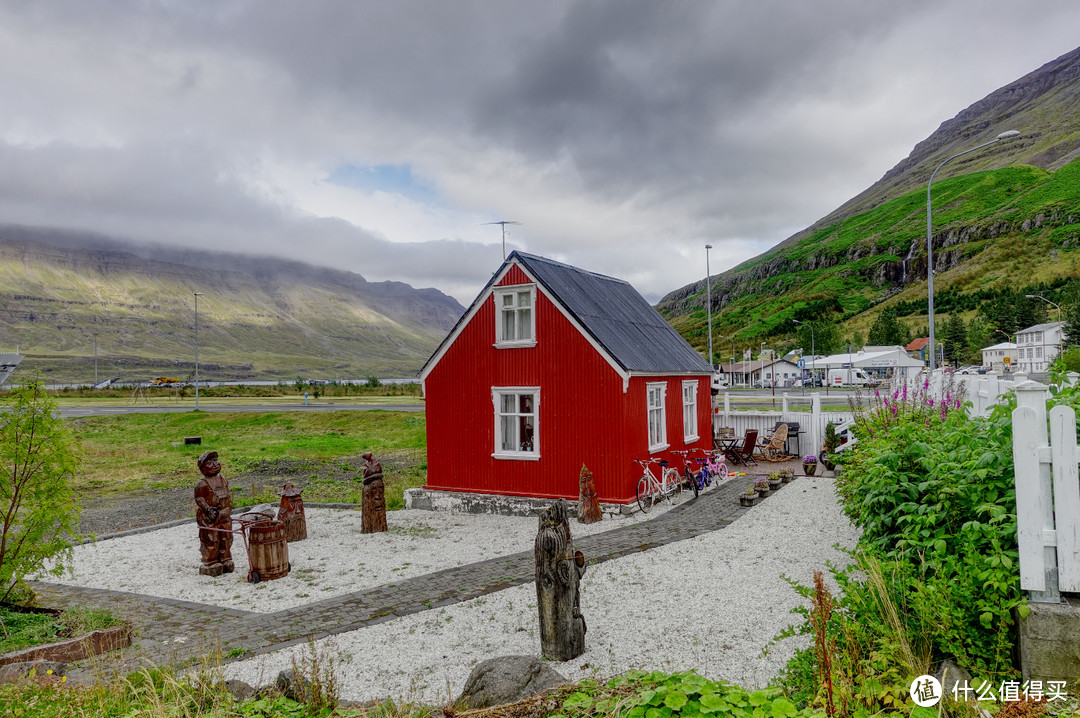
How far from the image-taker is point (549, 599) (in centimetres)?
649

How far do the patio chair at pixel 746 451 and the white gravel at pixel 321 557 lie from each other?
699 centimetres

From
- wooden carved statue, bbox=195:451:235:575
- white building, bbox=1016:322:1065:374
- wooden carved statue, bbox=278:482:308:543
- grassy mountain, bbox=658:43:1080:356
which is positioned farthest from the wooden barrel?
grassy mountain, bbox=658:43:1080:356

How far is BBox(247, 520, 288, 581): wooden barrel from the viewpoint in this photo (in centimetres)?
986

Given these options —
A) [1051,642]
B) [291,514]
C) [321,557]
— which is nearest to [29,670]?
[321,557]

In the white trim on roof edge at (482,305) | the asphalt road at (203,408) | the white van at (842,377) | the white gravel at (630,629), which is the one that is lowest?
the white gravel at (630,629)

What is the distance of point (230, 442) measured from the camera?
3173cm

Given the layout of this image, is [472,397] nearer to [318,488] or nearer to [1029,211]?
[318,488]

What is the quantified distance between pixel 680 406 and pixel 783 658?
36.5 ft

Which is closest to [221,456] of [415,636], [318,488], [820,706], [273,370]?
[318,488]

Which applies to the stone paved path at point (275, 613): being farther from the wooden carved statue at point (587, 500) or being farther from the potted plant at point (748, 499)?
the potted plant at point (748, 499)

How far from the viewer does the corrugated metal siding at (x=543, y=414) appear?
13805 millimetres

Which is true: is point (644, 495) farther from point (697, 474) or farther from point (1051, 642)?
point (1051, 642)

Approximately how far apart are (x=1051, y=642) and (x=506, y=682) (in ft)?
12.6

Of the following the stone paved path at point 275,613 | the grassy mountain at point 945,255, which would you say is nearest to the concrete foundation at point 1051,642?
the stone paved path at point 275,613
